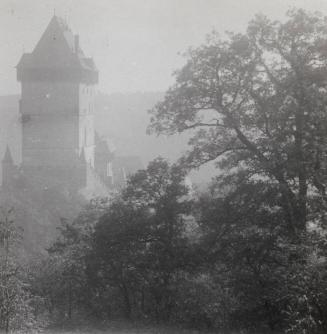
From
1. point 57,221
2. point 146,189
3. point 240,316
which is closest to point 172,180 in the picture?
point 146,189

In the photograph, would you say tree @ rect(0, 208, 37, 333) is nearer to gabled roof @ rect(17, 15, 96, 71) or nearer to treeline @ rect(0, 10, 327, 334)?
→ treeline @ rect(0, 10, 327, 334)

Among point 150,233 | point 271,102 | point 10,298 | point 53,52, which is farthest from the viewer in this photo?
point 53,52

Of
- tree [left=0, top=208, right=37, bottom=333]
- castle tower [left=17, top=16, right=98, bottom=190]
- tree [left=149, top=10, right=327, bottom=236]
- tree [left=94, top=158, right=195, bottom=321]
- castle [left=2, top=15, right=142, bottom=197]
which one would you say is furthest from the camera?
castle tower [left=17, top=16, right=98, bottom=190]

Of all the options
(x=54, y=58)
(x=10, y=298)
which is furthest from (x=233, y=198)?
(x=54, y=58)

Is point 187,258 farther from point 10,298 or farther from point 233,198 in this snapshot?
point 10,298

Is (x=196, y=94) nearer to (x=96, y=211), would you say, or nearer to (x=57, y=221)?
(x=96, y=211)

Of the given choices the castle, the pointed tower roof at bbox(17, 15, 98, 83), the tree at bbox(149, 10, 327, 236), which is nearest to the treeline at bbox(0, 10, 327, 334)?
the tree at bbox(149, 10, 327, 236)

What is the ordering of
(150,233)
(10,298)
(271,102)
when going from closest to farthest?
(10,298), (271,102), (150,233)
